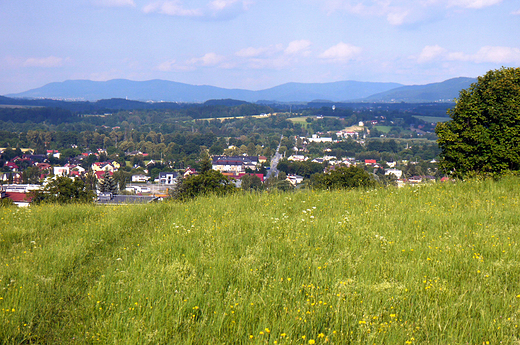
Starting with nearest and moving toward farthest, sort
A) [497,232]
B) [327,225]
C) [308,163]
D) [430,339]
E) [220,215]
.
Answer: [430,339], [497,232], [327,225], [220,215], [308,163]

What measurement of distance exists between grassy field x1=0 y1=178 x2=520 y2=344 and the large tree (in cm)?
728

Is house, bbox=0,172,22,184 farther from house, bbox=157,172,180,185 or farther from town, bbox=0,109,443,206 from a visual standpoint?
house, bbox=157,172,180,185

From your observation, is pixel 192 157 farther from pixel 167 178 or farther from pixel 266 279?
Result: pixel 266 279

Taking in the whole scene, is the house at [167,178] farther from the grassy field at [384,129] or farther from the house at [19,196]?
the grassy field at [384,129]

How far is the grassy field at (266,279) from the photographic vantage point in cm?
329

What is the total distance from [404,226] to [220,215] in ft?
10.9

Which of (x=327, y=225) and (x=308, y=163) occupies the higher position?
(x=327, y=225)

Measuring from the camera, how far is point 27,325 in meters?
3.35

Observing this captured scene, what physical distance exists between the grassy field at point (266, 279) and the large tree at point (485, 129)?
7277 mm

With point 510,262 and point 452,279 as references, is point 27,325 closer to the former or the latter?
point 452,279

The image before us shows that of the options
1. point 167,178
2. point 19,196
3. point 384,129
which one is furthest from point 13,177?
point 384,129

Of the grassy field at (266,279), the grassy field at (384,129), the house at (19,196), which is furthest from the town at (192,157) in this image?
the grassy field at (266,279)

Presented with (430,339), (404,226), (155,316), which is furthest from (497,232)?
(155,316)

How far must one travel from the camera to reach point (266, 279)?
A: 4070 mm
